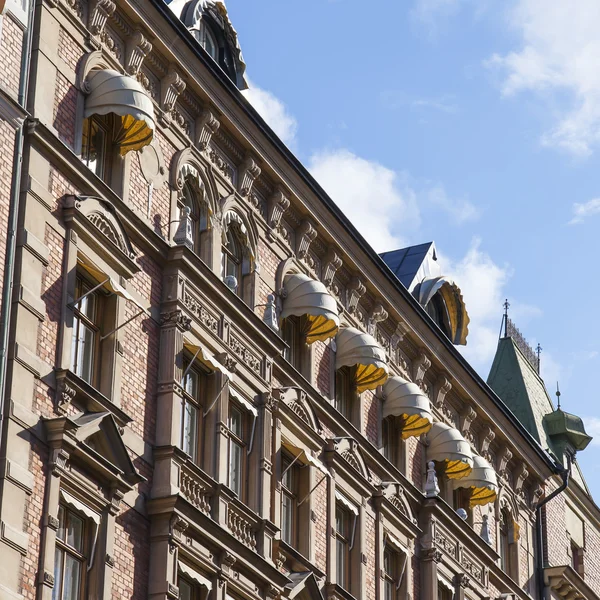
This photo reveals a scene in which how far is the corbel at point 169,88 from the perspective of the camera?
25.9 meters

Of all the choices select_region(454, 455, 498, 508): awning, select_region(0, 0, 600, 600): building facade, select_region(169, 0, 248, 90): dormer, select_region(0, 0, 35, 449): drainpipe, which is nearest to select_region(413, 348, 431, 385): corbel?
select_region(0, 0, 600, 600): building facade

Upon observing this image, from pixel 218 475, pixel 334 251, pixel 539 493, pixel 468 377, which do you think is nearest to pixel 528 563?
pixel 539 493

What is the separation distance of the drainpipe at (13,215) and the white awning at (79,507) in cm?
133

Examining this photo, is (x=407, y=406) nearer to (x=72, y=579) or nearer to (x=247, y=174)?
(x=247, y=174)

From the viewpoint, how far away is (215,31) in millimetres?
28328

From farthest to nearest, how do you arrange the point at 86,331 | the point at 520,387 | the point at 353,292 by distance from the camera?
the point at 520,387, the point at 353,292, the point at 86,331

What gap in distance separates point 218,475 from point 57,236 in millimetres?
4635

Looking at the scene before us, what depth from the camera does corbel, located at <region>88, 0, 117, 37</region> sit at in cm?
2428

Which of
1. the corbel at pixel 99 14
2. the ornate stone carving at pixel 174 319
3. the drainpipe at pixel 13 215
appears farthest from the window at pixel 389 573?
the drainpipe at pixel 13 215

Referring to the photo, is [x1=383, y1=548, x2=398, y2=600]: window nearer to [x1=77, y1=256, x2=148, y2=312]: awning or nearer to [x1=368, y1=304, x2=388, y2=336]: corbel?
[x1=368, y1=304, x2=388, y2=336]: corbel

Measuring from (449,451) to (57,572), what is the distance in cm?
1408

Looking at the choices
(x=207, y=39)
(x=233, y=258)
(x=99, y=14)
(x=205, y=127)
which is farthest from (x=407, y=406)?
(x=99, y=14)

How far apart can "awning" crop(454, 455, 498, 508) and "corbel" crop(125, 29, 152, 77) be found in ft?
41.4

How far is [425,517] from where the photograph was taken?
1259 inches
